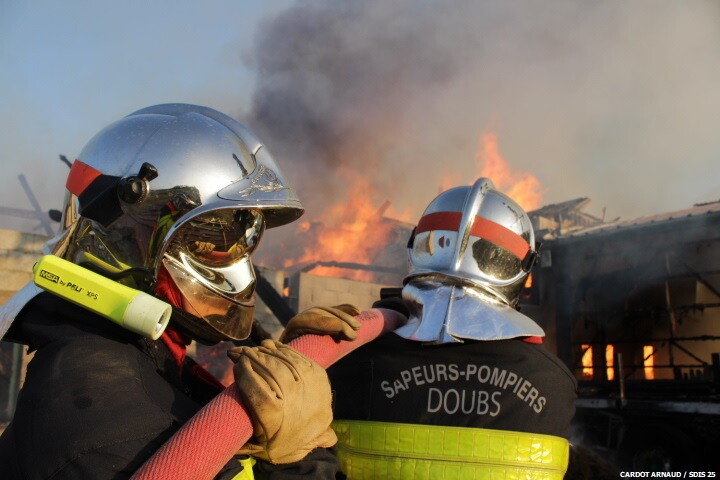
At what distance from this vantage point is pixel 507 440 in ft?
8.21

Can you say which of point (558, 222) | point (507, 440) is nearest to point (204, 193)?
point (507, 440)

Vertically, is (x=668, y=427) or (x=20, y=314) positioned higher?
(x=20, y=314)

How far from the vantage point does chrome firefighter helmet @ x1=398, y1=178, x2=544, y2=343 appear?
2828 mm

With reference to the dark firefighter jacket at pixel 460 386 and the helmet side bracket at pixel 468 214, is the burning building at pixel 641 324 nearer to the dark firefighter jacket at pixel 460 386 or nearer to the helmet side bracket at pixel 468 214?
the helmet side bracket at pixel 468 214

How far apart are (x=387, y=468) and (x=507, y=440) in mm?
514

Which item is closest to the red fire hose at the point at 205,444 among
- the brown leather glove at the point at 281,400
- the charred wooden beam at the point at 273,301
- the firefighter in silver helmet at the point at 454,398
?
the brown leather glove at the point at 281,400

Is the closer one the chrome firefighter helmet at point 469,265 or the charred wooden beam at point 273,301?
the chrome firefighter helmet at point 469,265

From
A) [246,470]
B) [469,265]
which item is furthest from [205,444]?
[469,265]

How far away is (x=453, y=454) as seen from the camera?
2.48 meters

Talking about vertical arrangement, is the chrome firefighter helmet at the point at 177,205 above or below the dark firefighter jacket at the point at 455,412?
above

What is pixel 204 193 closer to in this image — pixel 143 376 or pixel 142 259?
pixel 142 259

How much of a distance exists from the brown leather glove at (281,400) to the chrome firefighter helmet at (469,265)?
1.17 m

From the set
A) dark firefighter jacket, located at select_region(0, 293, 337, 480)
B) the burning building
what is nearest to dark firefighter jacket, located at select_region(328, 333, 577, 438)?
dark firefighter jacket, located at select_region(0, 293, 337, 480)

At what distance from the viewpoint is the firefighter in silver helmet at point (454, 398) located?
2494 mm
